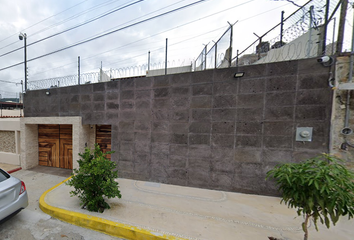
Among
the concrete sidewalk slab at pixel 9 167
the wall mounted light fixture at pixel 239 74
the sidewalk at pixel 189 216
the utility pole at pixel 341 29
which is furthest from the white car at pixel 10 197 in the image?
the utility pole at pixel 341 29

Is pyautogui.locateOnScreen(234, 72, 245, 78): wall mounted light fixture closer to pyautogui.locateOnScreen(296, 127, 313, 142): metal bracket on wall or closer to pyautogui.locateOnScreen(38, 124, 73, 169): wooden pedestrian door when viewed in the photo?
pyautogui.locateOnScreen(296, 127, 313, 142): metal bracket on wall

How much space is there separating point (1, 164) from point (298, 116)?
12223 millimetres

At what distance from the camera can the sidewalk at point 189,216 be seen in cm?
255

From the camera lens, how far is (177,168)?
443 centimetres

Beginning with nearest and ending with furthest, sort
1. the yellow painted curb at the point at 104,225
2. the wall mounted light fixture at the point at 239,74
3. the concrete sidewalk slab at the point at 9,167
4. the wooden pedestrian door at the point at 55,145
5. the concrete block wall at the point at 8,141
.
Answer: the yellow painted curb at the point at 104,225 < the wall mounted light fixture at the point at 239,74 < the concrete sidewalk slab at the point at 9,167 < the wooden pedestrian door at the point at 55,145 < the concrete block wall at the point at 8,141

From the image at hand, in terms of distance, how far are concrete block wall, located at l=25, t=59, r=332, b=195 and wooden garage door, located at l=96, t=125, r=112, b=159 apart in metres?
0.64

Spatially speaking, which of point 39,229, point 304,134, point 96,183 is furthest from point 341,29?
point 39,229

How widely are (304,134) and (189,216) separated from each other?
356 centimetres

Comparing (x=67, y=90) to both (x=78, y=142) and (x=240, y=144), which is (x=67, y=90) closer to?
(x=78, y=142)

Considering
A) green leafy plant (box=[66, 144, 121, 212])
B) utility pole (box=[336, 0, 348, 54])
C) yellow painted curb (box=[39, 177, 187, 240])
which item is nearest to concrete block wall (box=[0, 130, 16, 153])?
yellow painted curb (box=[39, 177, 187, 240])

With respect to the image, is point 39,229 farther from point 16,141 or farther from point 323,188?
point 16,141

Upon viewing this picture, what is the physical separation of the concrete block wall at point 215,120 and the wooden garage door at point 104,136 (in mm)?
635

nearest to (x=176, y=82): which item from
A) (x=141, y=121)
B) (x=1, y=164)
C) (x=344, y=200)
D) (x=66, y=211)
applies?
(x=141, y=121)

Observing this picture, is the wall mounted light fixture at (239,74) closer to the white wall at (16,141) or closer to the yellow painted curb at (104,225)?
the yellow painted curb at (104,225)
